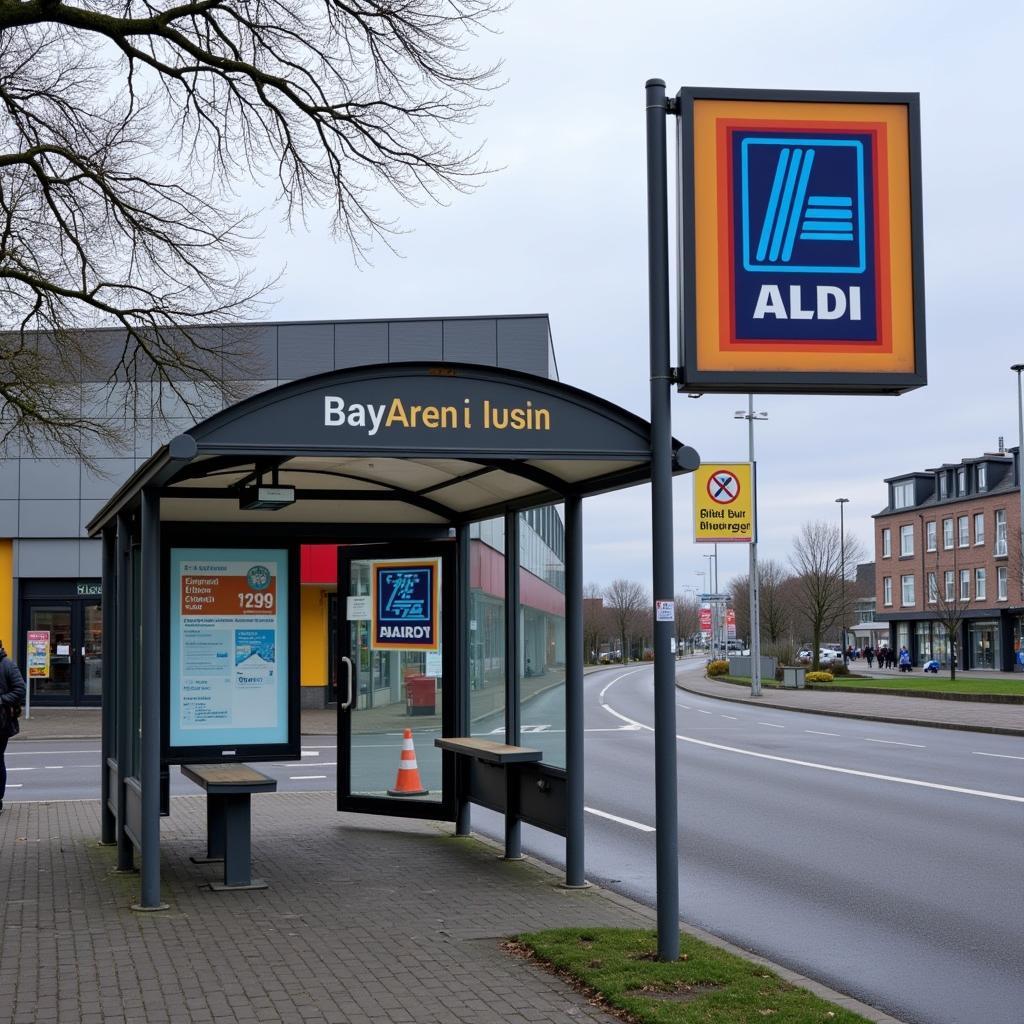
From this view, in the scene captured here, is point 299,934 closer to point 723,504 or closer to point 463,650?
point 463,650

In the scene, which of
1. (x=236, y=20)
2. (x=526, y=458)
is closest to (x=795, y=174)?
(x=526, y=458)

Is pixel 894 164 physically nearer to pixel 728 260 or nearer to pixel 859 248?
pixel 859 248

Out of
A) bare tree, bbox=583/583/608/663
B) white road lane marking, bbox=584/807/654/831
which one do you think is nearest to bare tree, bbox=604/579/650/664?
bare tree, bbox=583/583/608/663

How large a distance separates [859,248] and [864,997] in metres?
3.87

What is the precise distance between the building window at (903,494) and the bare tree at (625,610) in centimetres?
3873

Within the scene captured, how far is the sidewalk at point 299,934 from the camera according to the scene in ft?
19.8

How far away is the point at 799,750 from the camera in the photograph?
2225cm

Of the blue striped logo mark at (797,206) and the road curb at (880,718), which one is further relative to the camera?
the road curb at (880,718)

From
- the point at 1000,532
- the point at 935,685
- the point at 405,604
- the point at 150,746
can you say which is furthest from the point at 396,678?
the point at 1000,532

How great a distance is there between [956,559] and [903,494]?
10.1m

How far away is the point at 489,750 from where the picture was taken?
9859 millimetres

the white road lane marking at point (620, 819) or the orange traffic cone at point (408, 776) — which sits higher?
the orange traffic cone at point (408, 776)

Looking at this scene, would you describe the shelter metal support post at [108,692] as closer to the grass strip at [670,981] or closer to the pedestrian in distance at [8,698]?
the pedestrian in distance at [8,698]

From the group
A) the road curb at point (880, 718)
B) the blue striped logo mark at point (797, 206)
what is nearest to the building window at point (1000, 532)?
the road curb at point (880, 718)
